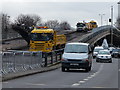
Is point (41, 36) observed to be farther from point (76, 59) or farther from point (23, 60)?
point (23, 60)

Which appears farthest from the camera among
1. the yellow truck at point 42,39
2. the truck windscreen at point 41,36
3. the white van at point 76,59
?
the truck windscreen at point 41,36

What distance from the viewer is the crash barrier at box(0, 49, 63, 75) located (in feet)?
79.8

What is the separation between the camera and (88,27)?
106062mm

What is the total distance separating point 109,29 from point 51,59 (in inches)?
2763

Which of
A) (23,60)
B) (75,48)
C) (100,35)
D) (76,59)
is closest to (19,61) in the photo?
(23,60)

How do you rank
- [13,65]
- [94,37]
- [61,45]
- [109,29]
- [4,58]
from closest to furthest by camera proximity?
1. [4,58]
2. [13,65]
3. [61,45]
4. [94,37]
5. [109,29]

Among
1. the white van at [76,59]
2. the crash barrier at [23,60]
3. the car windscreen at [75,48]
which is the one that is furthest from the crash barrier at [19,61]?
the car windscreen at [75,48]

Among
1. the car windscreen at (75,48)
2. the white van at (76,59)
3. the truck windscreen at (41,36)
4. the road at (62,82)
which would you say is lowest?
the road at (62,82)

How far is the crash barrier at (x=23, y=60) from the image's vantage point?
24311 millimetres

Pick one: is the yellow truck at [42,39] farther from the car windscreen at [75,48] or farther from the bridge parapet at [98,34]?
the bridge parapet at [98,34]

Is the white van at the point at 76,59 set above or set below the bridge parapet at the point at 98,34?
below

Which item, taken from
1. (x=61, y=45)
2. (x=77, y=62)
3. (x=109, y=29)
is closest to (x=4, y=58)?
(x=77, y=62)

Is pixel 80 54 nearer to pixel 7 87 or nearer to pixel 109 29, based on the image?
pixel 7 87

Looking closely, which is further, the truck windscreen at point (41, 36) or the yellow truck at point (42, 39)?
the truck windscreen at point (41, 36)
